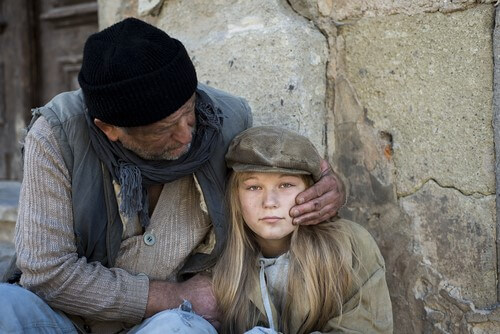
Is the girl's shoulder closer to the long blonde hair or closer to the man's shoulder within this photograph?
the long blonde hair

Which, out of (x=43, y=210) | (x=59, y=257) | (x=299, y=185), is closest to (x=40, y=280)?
(x=59, y=257)

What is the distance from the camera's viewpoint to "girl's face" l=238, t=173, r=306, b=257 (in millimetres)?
2139

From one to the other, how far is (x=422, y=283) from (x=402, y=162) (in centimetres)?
45

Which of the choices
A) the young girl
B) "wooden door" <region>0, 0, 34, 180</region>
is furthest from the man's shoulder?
"wooden door" <region>0, 0, 34, 180</region>

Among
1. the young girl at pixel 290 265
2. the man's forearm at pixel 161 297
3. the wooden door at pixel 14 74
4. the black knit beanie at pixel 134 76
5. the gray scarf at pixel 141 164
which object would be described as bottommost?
the wooden door at pixel 14 74

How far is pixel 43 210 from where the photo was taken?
204 cm

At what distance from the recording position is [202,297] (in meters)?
2.21

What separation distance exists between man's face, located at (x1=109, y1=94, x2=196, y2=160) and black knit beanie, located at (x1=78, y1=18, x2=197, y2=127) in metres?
0.03

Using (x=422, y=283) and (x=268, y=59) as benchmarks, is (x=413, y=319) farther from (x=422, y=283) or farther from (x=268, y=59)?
(x=268, y=59)

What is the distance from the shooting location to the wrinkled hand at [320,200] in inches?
84.2

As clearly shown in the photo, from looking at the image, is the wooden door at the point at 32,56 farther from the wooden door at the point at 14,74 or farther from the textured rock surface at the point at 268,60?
the textured rock surface at the point at 268,60

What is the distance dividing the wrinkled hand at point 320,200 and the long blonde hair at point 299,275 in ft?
0.16

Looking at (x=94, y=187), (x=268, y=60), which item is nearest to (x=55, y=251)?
(x=94, y=187)

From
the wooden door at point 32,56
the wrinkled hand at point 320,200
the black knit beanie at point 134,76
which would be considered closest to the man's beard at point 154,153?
the black knit beanie at point 134,76
